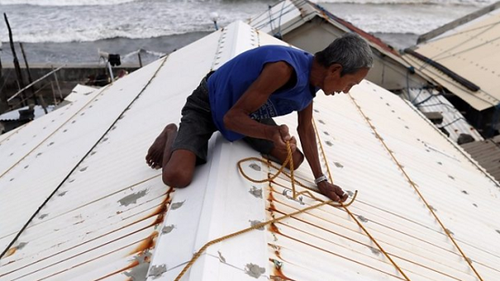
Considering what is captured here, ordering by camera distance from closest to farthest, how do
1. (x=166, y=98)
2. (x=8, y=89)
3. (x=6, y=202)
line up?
1. (x=6, y=202)
2. (x=166, y=98)
3. (x=8, y=89)

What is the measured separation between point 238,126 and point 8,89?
1363 centimetres

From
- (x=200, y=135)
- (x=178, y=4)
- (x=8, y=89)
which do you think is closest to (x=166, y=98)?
(x=200, y=135)

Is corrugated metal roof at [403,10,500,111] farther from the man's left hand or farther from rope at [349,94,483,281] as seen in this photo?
the man's left hand

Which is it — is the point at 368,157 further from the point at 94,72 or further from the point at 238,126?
the point at 94,72

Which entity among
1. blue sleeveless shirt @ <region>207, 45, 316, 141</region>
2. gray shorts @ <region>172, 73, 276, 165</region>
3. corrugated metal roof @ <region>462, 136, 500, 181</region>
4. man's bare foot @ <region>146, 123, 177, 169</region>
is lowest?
corrugated metal roof @ <region>462, 136, 500, 181</region>

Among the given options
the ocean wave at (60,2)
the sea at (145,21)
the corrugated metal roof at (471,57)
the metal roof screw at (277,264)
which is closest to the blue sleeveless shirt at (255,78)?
the metal roof screw at (277,264)

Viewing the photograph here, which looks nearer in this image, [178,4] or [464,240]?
[464,240]

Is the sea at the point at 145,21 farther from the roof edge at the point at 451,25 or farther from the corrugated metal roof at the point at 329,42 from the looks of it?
the corrugated metal roof at the point at 329,42

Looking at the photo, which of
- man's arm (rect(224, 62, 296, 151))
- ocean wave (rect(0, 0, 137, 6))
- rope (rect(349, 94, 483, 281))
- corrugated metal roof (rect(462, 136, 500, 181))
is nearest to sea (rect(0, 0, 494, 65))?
ocean wave (rect(0, 0, 137, 6))

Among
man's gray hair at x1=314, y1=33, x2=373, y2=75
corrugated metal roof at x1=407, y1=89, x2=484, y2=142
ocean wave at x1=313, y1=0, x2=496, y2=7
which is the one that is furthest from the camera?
ocean wave at x1=313, y1=0, x2=496, y2=7

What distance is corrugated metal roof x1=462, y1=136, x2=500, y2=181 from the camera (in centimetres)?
691

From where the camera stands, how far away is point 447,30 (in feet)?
45.9

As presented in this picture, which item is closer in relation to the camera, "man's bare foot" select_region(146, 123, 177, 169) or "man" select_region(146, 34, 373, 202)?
"man" select_region(146, 34, 373, 202)

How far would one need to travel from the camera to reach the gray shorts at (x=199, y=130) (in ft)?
10.5
